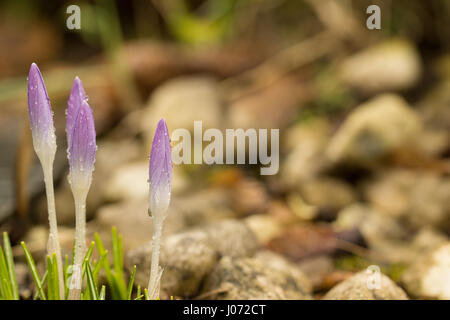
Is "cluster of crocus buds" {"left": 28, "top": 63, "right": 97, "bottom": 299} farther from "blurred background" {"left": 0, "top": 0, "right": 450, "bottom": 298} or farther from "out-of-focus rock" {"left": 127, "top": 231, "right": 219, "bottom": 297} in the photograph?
"blurred background" {"left": 0, "top": 0, "right": 450, "bottom": 298}

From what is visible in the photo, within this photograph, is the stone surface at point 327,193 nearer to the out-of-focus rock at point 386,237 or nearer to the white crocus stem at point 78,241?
the out-of-focus rock at point 386,237

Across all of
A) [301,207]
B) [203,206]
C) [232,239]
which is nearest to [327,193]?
[301,207]

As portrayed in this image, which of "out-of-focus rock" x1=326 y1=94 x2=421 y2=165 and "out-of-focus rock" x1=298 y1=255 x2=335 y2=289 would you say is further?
"out-of-focus rock" x1=326 y1=94 x2=421 y2=165

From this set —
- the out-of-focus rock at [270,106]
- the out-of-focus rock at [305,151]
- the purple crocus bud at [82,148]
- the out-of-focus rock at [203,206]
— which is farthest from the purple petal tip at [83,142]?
the out-of-focus rock at [270,106]

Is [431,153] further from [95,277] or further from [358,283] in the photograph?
[95,277]

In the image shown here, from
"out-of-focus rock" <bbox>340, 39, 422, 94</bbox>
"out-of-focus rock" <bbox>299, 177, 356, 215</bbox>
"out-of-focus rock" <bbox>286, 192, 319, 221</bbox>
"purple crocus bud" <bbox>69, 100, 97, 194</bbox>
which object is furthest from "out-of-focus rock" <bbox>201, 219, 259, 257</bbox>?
"out-of-focus rock" <bbox>340, 39, 422, 94</bbox>

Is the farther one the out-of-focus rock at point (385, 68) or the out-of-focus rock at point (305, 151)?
the out-of-focus rock at point (385, 68)

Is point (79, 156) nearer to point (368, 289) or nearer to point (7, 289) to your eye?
point (7, 289)
